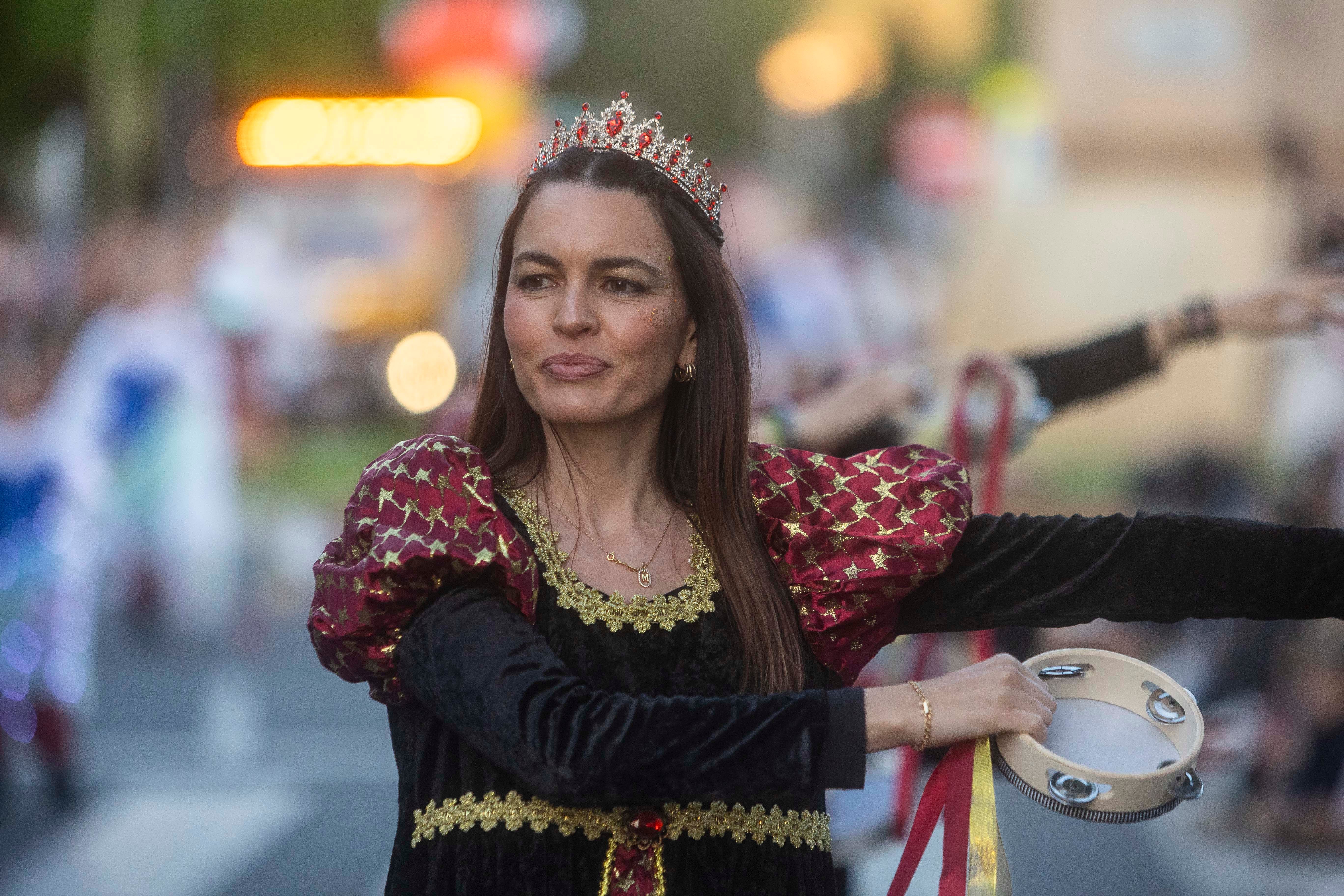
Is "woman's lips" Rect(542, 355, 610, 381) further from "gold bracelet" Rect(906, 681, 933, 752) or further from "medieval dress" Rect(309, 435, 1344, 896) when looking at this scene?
"gold bracelet" Rect(906, 681, 933, 752)

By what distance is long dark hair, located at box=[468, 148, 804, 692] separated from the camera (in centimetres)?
212

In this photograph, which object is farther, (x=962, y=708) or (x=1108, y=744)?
(x=1108, y=744)

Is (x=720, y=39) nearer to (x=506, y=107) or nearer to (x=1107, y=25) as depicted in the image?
(x=506, y=107)

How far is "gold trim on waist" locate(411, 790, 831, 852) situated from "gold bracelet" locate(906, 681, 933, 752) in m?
0.31

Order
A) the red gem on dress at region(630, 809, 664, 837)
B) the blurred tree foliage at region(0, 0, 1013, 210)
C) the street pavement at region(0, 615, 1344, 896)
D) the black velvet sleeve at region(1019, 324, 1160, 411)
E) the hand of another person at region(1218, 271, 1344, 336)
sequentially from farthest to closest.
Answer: the blurred tree foliage at region(0, 0, 1013, 210), the street pavement at region(0, 615, 1344, 896), the black velvet sleeve at region(1019, 324, 1160, 411), the hand of another person at region(1218, 271, 1344, 336), the red gem on dress at region(630, 809, 664, 837)

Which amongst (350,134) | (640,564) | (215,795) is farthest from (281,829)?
(350,134)

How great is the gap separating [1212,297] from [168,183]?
57.9 feet

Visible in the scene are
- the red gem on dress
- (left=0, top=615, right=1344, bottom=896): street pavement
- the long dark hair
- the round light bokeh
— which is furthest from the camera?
(left=0, top=615, right=1344, bottom=896): street pavement

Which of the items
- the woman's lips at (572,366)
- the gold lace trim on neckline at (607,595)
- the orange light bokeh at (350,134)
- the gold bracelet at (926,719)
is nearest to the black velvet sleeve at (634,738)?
the gold bracelet at (926,719)

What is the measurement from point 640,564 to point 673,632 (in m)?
0.14

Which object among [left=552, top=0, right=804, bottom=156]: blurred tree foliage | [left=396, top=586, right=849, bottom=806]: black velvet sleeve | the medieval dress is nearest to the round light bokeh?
the medieval dress

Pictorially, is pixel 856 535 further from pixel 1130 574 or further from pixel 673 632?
pixel 1130 574

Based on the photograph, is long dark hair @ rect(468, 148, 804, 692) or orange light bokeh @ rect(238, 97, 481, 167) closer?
long dark hair @ rect(468, 148, 804, 692)

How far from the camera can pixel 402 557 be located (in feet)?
6.09
